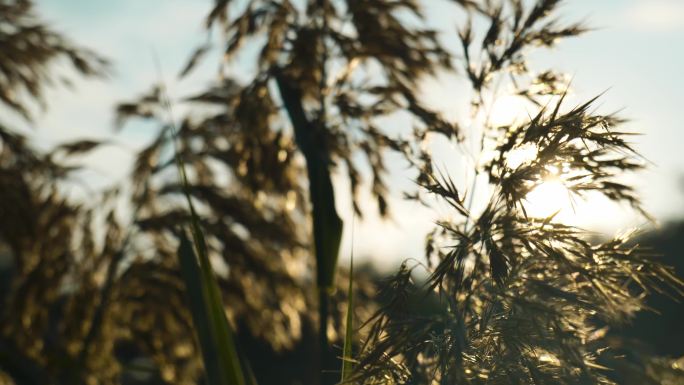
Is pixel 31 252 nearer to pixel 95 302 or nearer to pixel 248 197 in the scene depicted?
pixel 95 302

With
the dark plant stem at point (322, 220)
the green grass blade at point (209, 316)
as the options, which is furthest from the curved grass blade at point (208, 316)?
the dark plant stem at point (322, 220)

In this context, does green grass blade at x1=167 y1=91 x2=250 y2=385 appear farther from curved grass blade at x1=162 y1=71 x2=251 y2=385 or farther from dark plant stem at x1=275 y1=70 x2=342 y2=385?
dark plant stem at x1=275 y1=70 x2=342 y2=385

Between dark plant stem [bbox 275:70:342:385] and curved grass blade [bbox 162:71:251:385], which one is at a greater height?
dark plant stem [bbox 275:70:342:385]

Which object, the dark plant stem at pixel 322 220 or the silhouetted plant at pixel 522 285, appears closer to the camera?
the silhouetted plant at pixel 522 285

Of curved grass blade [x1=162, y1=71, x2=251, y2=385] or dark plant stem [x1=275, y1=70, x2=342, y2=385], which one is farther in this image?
dark plant stem [x1=275, y1=70, x2=342, y2=385]

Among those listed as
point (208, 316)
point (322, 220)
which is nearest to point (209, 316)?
point (208, 316)

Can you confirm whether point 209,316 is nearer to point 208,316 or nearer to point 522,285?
point 208,316

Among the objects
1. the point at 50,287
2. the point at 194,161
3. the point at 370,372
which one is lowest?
the point at 370,372

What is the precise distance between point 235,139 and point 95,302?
125 centimetres

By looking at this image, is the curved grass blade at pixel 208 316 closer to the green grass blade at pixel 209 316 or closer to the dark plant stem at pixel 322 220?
the green grass blade at pixel 209 316

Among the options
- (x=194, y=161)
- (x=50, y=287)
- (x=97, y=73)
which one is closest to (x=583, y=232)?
(x=194, y=161)

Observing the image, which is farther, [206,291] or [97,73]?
[97,73]

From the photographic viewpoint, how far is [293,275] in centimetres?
387

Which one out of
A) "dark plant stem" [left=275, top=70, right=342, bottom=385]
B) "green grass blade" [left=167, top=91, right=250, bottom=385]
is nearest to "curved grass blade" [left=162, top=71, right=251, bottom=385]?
"green grass blade" [left=167, top=91, right=250, bottom=385]
